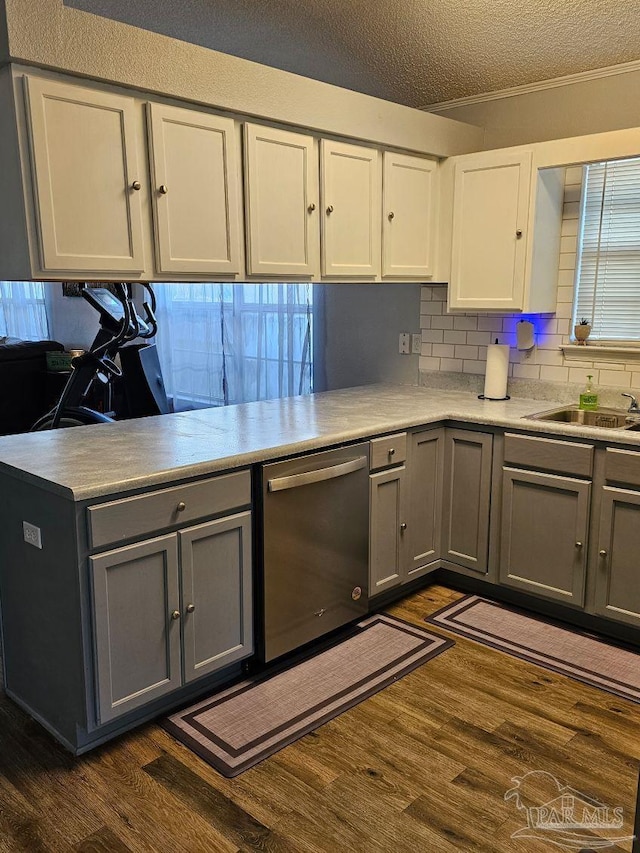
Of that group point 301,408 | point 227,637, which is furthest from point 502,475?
point 227,637

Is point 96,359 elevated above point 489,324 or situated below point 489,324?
below

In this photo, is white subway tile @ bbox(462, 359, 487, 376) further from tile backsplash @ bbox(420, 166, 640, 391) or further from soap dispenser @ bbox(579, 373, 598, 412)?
soap dispenser @ bbox(579, 373, 598, 412)

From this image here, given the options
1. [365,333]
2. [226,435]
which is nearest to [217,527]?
[226,435]

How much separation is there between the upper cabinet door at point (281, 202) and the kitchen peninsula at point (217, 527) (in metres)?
0.66

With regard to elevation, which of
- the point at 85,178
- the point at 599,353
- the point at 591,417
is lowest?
the point at 591,417

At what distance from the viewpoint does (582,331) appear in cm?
330

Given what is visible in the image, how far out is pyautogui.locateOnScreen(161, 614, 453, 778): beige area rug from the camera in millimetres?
2209

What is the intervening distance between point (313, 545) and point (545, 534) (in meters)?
1.03

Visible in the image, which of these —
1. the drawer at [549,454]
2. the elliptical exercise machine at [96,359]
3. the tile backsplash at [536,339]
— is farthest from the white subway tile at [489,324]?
the elliptical exercise machine at [96,359]

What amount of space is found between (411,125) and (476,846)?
2.90 meters

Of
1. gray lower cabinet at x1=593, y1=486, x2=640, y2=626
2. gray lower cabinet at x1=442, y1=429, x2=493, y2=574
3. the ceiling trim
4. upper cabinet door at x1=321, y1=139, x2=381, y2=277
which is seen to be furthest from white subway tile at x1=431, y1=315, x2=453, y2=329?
gray lower cabinet at x1=593, y1=486, x2=640, y2=626

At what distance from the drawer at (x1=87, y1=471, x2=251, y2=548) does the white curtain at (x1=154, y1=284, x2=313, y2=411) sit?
8.07 feet

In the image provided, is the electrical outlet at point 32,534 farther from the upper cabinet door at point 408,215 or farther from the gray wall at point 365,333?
the gray wall at point 365,333

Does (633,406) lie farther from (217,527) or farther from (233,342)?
(233,342)
